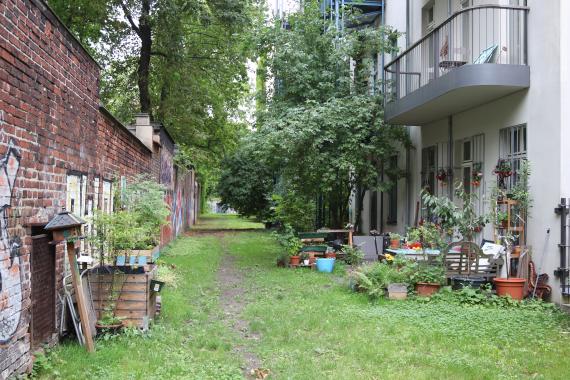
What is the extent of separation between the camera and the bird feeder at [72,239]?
518 cm

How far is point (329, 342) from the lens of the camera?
6395 mm

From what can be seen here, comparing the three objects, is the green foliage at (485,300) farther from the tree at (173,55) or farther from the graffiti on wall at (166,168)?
the tree at (173,55)

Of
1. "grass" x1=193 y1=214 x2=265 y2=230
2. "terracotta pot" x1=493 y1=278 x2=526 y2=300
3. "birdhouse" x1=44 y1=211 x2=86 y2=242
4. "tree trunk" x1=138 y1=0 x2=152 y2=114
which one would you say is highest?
"tree trunk" x1=138 y1=0 x2=152 y2=114

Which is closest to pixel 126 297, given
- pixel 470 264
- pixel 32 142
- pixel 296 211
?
pixel 32 142

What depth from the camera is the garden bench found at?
29.1ft

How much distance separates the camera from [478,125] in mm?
10594

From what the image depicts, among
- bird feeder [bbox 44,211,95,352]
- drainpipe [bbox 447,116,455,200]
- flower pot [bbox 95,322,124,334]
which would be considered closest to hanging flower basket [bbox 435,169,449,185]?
drainpipe [bbox 447,116,455,200]

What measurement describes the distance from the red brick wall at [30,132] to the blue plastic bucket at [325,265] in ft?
22.3

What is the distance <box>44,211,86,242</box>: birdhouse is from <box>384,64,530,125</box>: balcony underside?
651 cm

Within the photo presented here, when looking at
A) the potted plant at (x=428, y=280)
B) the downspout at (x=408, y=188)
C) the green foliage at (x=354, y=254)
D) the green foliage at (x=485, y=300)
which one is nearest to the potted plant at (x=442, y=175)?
the downspout at (x=408, y=188)

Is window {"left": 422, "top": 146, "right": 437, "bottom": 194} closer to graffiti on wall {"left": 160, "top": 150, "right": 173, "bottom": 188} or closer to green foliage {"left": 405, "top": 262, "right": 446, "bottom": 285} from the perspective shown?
green foliage {"left": 405, "top": 262, "right": 446, "bottom": 285}

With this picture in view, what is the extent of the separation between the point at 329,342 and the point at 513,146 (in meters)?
5.39

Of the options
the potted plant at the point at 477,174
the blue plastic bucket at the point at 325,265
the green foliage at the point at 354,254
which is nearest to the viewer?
the potted plant at the point at 477,174

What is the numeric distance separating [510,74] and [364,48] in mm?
6880
